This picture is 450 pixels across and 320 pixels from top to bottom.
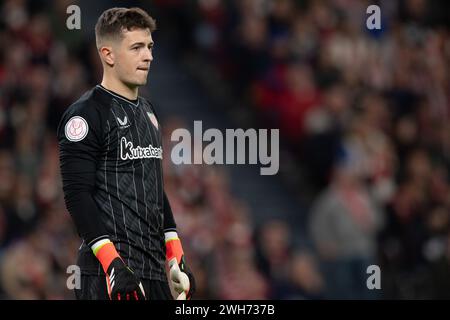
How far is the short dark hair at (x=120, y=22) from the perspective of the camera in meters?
5.45

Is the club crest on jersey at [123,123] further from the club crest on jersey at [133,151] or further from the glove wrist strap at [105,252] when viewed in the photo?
the glove wrist strap at [105,252]

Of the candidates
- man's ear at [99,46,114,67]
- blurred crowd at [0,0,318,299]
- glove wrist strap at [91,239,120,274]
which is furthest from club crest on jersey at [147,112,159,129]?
blurred crowd at [0,0,318,299]

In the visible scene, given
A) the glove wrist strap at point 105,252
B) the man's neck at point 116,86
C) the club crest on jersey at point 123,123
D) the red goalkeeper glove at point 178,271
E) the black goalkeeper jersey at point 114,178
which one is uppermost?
the man's neck at point 116,86

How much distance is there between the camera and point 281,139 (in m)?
12.4

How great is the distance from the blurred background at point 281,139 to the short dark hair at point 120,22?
15.0 ft


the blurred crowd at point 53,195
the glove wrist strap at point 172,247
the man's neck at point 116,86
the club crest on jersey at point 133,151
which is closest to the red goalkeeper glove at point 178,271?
the glove wrist strap at point 172,247

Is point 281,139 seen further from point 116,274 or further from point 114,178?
point 116,274

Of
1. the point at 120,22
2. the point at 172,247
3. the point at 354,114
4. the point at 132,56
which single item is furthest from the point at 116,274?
the point at 354,114

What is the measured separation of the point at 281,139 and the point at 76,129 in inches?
286

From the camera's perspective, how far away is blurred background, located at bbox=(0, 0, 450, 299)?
10578mm

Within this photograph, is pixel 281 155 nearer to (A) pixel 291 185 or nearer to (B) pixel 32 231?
(A) pixel 291 185

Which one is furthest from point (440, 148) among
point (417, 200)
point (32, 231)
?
point (32, 231)

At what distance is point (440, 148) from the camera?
12.8m

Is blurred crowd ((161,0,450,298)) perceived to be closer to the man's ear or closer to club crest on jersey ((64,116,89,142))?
the man's ear
